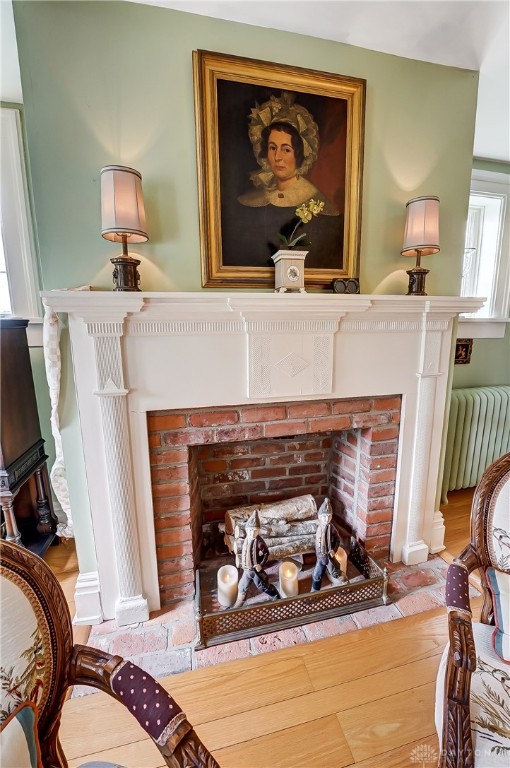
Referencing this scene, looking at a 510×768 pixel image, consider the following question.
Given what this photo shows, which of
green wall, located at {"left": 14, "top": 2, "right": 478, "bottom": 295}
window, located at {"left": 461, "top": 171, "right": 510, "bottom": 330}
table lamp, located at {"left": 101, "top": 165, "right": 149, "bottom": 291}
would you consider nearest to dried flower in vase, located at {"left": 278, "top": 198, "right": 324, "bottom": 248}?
green wall, located at {"left": 14, "top": 2, "right": 478, "bottom": 295}

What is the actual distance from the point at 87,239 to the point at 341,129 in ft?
3.88

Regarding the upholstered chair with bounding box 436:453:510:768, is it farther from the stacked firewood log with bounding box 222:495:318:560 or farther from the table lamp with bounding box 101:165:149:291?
the table lamp with bounding box 101:165:149:291

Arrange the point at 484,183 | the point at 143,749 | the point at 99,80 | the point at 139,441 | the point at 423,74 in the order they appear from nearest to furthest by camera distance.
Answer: the point at 143,749
the point at 99,80
the point at 139,441
the point at 423,74
the point at 484,183

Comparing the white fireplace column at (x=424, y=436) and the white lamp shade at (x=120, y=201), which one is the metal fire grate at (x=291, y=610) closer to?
the white fireplace column at (x=424, y=436)

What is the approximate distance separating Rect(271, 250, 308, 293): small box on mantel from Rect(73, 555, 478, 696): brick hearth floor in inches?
57.6

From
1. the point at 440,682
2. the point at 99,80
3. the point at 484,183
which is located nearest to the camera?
the point at 440,682

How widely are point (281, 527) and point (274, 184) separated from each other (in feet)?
5.41

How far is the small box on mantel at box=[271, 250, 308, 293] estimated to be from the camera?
1.35 meters

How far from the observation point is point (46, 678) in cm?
66

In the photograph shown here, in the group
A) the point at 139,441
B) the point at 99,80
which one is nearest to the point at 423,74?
the point at 99,80

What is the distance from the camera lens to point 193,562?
5.08 ft

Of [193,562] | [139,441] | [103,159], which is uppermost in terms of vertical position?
[103,159]

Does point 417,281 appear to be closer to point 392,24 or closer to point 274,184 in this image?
point 274,184

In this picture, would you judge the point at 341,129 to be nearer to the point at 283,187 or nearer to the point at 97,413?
the point at 283,187
